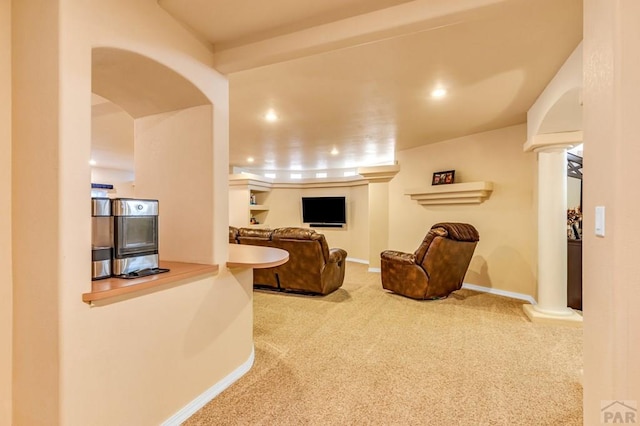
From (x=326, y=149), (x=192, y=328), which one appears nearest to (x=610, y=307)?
(x=192, y=328)

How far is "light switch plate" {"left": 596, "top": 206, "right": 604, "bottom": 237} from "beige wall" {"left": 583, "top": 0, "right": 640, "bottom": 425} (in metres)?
0.03

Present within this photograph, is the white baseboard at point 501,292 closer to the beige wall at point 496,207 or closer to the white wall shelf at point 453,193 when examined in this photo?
the beige wall at point 496,207

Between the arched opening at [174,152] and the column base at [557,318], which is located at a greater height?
the arched opening at [174,152]

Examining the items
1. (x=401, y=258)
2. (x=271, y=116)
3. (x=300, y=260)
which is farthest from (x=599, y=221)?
(x=271, y=116)

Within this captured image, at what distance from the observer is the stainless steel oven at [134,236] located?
5.29ft

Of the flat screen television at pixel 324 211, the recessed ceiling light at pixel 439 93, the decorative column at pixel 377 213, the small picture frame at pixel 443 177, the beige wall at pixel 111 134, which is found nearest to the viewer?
the recessed ceiling light at pixel 439 93

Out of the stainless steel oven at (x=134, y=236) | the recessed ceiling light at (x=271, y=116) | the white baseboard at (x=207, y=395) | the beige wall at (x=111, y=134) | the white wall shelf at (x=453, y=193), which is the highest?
the recessed ceiling light at (x=271, y=116)

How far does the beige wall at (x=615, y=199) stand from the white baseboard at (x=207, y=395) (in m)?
2.00

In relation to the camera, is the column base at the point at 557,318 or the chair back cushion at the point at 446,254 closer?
the column base at the point at 557,318

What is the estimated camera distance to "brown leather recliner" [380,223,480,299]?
3818 mm

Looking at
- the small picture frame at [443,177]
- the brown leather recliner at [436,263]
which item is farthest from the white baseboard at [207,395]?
the small picture frame at [443,177]

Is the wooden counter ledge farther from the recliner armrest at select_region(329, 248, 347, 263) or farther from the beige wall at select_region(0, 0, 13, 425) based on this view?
the recliner armrest at select_region(329, 248, 347, 263)

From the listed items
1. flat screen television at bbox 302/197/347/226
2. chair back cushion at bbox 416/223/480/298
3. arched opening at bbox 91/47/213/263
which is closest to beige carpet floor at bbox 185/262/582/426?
chair back cushion at bbox 416/223/480/298

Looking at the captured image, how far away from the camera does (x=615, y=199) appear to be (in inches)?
43.9
